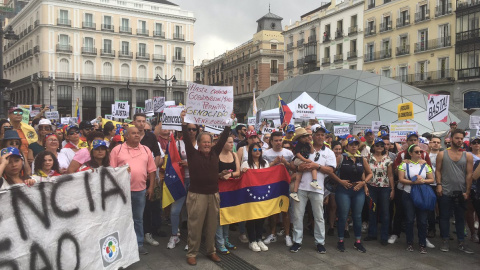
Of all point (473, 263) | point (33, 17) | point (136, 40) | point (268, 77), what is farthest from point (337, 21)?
point (473, 263)

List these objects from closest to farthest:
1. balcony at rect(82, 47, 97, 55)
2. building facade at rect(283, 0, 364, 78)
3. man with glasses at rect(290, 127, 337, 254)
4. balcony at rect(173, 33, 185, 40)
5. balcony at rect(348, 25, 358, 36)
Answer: man with glasses at rect(290, 127, 337, 254), balcony at rect(348, 25, 358, 36), building facade at rect(283, 0, 364, 78), balcony at rect(82, 47, 97, 55), balcony at rect(173, 33, 185, 40)

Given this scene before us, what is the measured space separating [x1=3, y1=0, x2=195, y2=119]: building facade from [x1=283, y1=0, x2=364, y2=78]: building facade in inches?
666

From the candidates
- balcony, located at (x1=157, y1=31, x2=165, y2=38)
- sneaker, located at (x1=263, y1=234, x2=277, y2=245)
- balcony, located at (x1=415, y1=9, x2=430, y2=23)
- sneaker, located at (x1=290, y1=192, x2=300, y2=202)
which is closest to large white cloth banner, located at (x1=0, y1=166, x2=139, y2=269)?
sneaker, located at (x1=263, y1=234, x2=277, y2=245)

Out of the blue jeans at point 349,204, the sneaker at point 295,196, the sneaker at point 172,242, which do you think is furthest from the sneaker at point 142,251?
the blue jeans at point 349,204

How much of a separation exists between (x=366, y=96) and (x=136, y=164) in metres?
19.0

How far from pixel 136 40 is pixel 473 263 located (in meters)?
58.9

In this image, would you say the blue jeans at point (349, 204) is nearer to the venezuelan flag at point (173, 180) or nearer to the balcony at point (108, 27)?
the venezuelan flag at point (173, 180)

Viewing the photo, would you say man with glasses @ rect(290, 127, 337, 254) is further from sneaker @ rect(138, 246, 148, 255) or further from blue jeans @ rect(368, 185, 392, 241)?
sneaker @ rect(138, 246, 148, 255)

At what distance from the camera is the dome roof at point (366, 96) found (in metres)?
20.9

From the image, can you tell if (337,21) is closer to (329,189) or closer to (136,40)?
(136,40)

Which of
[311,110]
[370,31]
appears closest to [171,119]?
[311,110]

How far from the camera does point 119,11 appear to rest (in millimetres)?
58031

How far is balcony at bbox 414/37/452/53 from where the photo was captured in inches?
1428

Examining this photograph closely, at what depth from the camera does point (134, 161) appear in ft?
18.2
